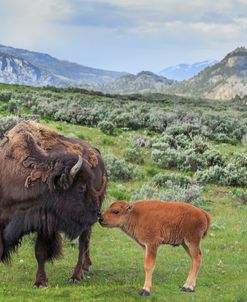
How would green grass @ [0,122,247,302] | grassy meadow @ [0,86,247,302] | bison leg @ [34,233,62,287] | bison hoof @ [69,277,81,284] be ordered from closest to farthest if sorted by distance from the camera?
1. green grass @ [0,122,247,302]
2. grassy meadow @ [0,86,247,302]
3. bison leg @ [34,233,62,287]
4. bison hoof @ [69,277,81,284]

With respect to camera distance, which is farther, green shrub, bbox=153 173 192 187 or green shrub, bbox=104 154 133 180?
green shrub, bbox=104 154 133 180

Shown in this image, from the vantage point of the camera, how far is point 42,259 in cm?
967

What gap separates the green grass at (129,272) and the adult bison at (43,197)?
791 mm

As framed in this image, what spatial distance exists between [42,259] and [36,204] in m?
1.02

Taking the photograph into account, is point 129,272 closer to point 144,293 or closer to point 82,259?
point 82,259

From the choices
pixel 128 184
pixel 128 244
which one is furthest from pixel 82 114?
pixel 128 244

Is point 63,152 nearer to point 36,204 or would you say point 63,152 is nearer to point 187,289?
point 36,204

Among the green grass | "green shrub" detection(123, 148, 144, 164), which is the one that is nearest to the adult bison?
the green grass

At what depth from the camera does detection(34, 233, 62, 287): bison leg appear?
31.3ft

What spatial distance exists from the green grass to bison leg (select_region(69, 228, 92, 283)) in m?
0.17

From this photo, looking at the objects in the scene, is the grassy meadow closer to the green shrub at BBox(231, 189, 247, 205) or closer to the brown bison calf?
the green shrub at BBox(231, 189, 247, 205)

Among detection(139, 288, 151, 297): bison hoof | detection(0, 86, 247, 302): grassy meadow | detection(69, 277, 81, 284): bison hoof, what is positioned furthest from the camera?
detection(69, 277, 81, 284): bison hoof

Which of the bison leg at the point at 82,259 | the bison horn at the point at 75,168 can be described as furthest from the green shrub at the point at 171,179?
the bison horn at the point at 75,168

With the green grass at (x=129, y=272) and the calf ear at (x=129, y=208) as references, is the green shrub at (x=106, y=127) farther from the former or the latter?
the calf ear at (x=129, y=208)
